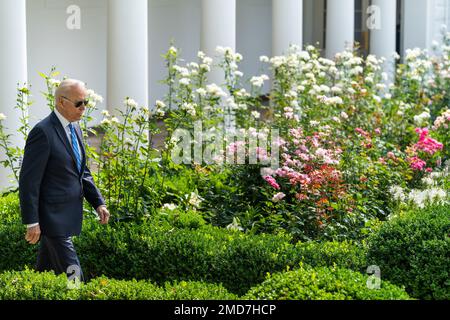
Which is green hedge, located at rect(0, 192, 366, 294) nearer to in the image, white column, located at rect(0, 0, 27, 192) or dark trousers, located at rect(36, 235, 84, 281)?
dark trousers, located at rect(36, 235, 84, 281)

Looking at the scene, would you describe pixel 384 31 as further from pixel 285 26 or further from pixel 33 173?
pixel 33 173

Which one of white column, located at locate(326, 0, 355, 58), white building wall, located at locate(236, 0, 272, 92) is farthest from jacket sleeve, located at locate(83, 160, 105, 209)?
white building wall, located at locate(236, 0, 272, 92)

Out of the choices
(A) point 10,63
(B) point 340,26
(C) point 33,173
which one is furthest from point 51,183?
(B) point 340,26

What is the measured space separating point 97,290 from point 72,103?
1.26 m

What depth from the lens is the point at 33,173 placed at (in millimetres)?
6402

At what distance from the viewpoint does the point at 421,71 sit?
13.5 meters

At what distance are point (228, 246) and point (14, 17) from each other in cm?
380

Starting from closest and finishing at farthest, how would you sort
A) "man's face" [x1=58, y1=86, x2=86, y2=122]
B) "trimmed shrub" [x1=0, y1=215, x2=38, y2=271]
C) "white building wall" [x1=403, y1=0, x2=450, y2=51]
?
1. "man's face" [x1=58, y1=86, x2=86, y2=122]
2. "trimmed shrub" [x1=0, y1=215, x2=38, y2=271]
3. "white building wall" [x1=403, y1=0, x2=450, y2=51]

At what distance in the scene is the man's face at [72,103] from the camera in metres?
6.52

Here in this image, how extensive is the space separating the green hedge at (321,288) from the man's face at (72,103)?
1753 mm

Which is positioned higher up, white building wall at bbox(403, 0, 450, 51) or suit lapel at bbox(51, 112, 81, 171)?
white building wall at bbox(403, 0, 450, 51)

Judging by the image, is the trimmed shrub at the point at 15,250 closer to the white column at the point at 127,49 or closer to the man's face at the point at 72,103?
the man's face at the point at 72,103

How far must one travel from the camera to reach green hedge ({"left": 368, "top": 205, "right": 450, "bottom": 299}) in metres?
6.57
